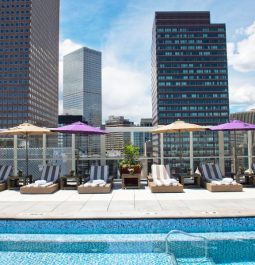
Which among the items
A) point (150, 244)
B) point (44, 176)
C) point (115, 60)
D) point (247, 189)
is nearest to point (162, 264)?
point (150, 244)

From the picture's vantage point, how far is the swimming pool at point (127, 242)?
4.88 m

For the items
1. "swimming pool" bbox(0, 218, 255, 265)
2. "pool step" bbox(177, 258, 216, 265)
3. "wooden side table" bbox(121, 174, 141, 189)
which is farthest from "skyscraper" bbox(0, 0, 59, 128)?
"pool step" bbox(177, 258, 216, 265)

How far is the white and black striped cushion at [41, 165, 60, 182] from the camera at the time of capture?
34.2 feet

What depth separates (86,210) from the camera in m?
6.80

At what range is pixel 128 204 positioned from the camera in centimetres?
747

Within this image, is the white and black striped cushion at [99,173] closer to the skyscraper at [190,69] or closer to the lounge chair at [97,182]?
the lounge chair at [97,182]

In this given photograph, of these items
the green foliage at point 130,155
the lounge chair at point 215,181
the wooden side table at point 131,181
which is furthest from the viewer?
the green foliage at point 130,155

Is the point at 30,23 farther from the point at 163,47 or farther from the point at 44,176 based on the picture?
the point at 44,176

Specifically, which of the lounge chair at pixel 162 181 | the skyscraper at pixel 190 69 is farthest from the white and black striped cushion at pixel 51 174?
the skyscraper at pixel 190 69

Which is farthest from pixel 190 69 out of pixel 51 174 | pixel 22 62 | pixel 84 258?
pixel 84 258

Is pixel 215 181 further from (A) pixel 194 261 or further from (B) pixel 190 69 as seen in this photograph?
(B) pixel 190 69

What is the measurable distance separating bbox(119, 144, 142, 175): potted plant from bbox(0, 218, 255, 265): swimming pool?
432 centimetres

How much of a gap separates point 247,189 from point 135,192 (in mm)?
3435

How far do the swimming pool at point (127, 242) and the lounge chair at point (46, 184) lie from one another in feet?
10.8
